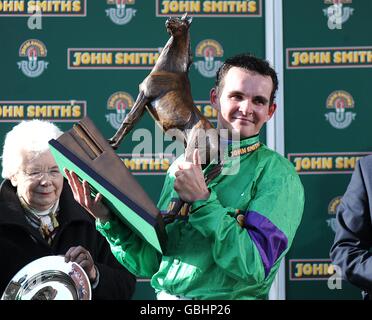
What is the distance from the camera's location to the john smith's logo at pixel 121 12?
346 cm

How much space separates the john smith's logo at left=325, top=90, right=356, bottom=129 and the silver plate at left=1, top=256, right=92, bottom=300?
1509 millimetres

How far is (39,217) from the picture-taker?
286 centimetres

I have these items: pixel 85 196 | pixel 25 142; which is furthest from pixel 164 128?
pixel 25 142

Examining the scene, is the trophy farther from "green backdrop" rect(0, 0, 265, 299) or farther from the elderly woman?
"green backdrop" rect(0, 0, 265, 299)

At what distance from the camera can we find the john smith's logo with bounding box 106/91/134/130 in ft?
11.2

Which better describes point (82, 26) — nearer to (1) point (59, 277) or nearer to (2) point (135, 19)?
(2) point (135, 19)

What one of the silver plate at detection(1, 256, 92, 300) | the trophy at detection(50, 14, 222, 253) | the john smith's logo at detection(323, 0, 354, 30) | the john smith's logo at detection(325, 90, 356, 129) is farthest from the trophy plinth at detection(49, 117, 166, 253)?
the john smith's logo at detection(323, 0, 354, 30)

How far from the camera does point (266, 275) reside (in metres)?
1.82

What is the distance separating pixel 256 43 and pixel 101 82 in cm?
76

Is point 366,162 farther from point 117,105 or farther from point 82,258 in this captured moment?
point 117,105

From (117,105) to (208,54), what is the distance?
19.7 inches
